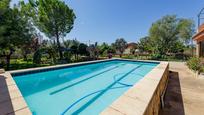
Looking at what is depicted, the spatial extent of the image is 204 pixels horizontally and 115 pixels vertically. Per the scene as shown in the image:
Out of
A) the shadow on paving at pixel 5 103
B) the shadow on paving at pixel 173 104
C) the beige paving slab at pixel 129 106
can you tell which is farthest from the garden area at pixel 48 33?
the shadow on paving at pixel 173 104

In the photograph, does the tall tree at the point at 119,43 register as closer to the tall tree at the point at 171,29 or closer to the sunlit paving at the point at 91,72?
the sunlit paving at the point at 91,72

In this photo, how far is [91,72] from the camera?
31.5 feet

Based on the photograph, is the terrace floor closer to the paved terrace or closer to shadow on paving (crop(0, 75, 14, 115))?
the paved terrace

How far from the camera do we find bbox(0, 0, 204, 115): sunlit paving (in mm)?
3162

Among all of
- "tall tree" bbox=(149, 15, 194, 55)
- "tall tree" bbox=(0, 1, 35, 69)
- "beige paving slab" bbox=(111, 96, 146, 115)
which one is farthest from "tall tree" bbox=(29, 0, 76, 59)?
"beige paving slab" bbox=(111, 96, 146, 115)

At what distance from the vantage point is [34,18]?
18156 mm

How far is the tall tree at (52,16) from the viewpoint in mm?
17406

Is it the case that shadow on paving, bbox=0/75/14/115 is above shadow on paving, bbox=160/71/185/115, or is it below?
above

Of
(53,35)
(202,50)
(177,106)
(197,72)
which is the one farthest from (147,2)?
(177,106)

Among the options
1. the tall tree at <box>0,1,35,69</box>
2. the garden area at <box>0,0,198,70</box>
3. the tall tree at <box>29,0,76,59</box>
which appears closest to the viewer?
the tall tree at <box>0,1,35,69</box>

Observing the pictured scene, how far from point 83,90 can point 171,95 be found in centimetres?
366

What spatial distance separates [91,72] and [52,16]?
41.1ft

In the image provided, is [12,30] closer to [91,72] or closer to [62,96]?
[91,72]

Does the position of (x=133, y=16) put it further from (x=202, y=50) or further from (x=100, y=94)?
(x=100, y=94)
